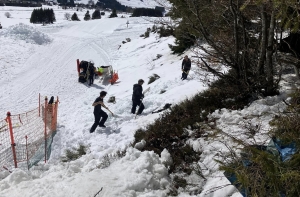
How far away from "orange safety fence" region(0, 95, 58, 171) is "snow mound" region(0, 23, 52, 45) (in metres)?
18.0

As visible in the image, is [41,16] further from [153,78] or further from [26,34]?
[153,78]

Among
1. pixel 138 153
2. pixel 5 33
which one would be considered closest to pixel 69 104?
pixel 138 153

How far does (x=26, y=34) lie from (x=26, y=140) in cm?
2424

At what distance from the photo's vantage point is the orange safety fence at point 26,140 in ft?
25.8

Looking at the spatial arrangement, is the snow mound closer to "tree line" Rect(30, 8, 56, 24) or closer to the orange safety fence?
the orange safety fence

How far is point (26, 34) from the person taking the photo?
95.5ft

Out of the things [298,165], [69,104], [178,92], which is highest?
[298,165]

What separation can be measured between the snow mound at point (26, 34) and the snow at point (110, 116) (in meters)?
0.08

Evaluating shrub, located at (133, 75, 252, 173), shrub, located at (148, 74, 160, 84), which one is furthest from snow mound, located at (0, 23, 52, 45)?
shrub, located at (133, 75, 252, 173)

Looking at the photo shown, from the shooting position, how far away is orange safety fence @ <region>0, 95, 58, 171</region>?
7.86 m

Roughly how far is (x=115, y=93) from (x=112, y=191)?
11003mm

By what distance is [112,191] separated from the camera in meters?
5.08

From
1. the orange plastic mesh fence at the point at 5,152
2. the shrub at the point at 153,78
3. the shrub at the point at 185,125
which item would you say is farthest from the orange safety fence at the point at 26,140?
the shrub at the point at 153,78

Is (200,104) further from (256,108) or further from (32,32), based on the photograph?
(32,32)
